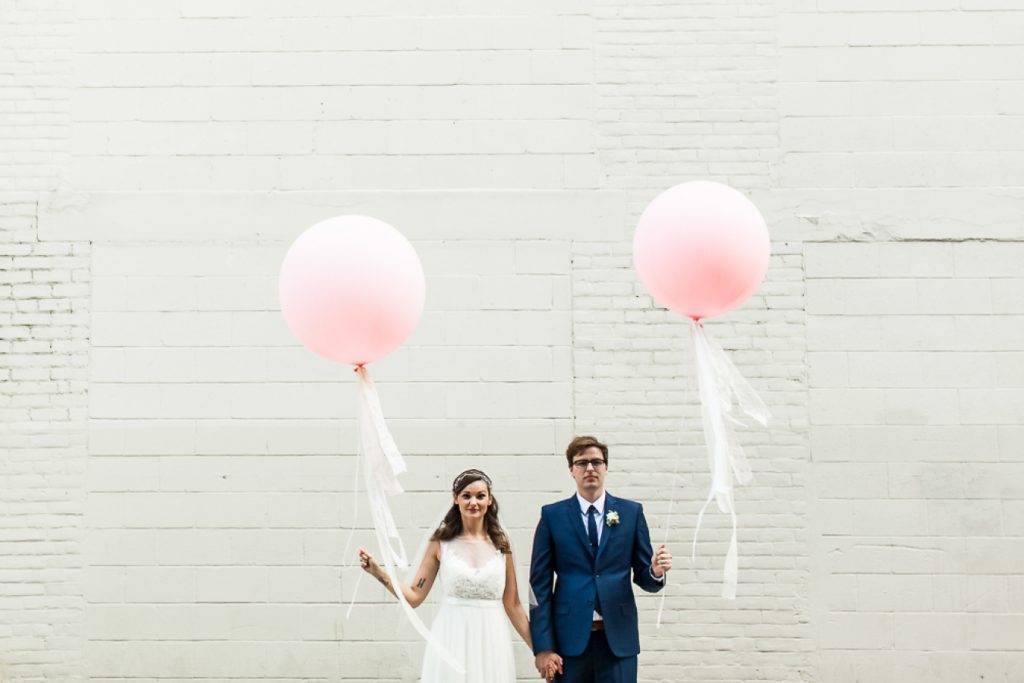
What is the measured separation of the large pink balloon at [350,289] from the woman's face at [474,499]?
81cm

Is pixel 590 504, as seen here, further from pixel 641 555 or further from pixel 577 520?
pixel 641 555

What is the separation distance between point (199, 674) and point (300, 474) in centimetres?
115

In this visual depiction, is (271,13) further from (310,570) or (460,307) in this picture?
(310,570)

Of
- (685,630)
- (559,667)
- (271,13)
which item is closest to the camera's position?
(559,667)

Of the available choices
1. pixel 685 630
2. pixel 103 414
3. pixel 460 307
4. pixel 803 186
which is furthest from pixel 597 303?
pixel 103 414

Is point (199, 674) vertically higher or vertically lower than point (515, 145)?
lower

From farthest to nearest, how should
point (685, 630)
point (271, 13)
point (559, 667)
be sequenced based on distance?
1. point (271, 13)
2. point (685, 630)
3. point (559, 667)

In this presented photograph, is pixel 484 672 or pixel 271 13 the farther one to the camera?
pixel 271 13

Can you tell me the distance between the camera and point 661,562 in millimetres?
4312

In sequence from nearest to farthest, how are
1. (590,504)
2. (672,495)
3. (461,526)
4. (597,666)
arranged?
(597,666) < (590,504) < (461,526) < (672,495)

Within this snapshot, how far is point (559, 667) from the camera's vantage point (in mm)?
4387

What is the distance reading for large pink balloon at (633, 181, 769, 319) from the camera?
3.99 m

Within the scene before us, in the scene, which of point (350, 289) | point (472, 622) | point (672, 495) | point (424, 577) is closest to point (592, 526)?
point (472, 622)

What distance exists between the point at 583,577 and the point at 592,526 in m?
0.21
